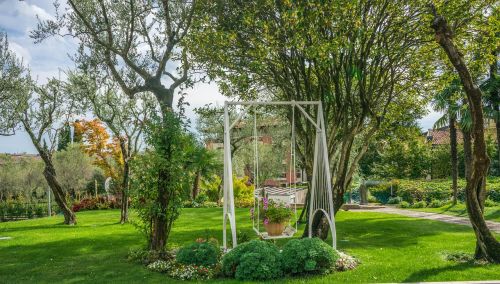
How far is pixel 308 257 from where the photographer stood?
29.6ft

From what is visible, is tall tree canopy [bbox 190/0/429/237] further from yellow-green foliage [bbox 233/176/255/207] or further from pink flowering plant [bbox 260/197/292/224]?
yellow-green foliage [bbox 233/176/255/207]

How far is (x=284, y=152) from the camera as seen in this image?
32.8 m

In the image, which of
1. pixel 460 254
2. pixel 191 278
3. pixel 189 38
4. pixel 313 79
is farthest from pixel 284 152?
pixel 191 278

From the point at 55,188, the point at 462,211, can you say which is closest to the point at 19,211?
the point at 55,188

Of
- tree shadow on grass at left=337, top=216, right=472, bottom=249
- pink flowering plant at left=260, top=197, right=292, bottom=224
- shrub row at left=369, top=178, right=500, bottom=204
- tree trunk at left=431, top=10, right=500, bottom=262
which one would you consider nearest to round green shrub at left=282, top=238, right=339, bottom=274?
pink flowering plant at left=260, top=197, right=292, bottom=224

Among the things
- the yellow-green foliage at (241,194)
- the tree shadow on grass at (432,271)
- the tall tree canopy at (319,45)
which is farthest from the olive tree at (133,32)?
the yellow-green foliage at (241,194)

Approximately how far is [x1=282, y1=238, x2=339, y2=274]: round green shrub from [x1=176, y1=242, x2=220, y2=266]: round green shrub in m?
1.62

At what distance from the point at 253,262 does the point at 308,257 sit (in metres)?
1.14

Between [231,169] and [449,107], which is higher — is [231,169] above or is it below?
below

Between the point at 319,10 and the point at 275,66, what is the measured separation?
10.7 feet

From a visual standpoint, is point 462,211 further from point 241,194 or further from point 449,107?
point 241,194

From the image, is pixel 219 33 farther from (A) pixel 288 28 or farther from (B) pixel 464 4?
(B) pixel 464 4

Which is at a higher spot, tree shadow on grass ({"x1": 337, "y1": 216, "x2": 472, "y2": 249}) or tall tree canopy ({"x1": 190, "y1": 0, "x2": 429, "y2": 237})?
tall tree canopy ({"x1": 190, "y1": 0, "x2": 429, "y2": 237})

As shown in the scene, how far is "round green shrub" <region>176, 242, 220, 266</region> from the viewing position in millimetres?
9727
